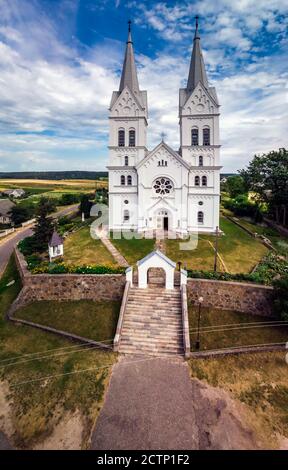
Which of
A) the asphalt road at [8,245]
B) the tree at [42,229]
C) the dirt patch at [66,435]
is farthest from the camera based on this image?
the asphalt road at [8,245]

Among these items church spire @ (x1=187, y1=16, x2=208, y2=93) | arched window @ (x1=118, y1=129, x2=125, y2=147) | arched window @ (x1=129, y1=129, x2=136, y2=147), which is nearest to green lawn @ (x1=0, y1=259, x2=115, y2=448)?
arched window @ (x1=118, y1=129, x2=125, y2=147)

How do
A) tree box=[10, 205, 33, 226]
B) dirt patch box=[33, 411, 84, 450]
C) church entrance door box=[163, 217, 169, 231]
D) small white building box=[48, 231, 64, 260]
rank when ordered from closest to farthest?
dirt patch box=[33, 411, 84, 450]
small white building box=[48, 231, 64, 260]
church entrance door box=[163, 217, 169, 231]
tree box=[10, 205, 33, 226]

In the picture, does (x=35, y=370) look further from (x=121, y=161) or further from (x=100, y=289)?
(x=121, y=161)

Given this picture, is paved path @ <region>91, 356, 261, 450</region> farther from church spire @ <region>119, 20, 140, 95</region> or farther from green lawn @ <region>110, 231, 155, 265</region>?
church spire @ <region>119, 20, 140, 95</region>

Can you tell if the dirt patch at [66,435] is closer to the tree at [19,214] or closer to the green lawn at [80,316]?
the green lawn at [80,316]

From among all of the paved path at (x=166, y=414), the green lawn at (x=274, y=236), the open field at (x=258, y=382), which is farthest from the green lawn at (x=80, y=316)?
the green lawn at (x=274, y=236)

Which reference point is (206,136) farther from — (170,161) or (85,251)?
(85,251)

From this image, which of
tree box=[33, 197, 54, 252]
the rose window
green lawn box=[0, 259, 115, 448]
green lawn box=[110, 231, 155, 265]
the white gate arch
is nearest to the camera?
green lawn box=[0, 259, 115, 448]
